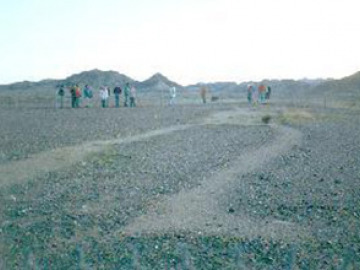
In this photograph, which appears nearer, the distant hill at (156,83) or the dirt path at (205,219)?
the dirt path at (205,219)

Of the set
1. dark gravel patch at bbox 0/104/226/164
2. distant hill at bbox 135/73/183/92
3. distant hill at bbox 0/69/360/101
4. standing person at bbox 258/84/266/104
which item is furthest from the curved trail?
distant hill at bbox 135/73/183/92

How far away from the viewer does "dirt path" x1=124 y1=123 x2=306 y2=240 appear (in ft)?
28.5

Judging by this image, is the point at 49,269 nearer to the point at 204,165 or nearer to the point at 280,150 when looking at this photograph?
the point at 204,165

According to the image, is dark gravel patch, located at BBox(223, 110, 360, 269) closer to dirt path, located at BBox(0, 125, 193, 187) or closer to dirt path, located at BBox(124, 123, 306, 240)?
dirt path, located at BBox(124, 123, 306, 240)

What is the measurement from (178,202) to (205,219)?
130cm

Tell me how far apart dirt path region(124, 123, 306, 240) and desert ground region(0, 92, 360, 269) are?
0.8 inches

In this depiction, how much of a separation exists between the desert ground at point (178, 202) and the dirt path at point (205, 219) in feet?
0.06

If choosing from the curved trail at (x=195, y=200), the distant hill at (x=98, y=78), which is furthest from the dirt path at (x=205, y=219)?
the distant hill at (x=98, y=78)

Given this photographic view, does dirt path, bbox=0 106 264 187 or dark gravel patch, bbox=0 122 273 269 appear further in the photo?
dirt path, bbox=0 106 264 187

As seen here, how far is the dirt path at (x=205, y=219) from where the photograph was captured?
8.67 m

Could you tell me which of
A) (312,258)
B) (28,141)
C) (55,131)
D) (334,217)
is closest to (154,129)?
(55,131)

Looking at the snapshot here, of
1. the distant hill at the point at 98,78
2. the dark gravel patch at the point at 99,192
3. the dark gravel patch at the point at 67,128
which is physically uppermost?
the distant hill at the point at 98,78

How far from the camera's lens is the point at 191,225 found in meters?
9.04

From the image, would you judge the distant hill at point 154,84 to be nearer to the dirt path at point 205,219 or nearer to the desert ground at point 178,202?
the desert ground at point 178,202
